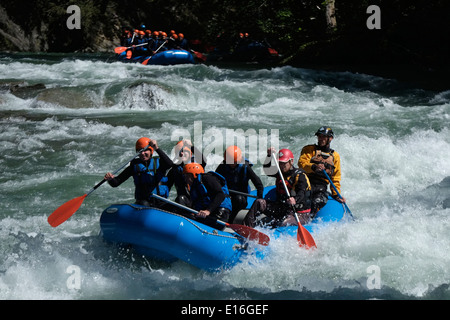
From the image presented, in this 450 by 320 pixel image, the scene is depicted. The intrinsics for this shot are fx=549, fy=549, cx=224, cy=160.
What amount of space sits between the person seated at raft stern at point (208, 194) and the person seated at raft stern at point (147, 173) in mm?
355

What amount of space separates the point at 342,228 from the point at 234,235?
123 cm

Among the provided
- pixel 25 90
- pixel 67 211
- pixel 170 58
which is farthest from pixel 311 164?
pixel 170 58

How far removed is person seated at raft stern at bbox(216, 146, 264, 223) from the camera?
5500 millimetres

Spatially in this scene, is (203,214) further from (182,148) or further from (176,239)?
(182,148)

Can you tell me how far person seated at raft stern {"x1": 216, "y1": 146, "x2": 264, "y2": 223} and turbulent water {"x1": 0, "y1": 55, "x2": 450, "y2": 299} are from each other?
27.9 inches

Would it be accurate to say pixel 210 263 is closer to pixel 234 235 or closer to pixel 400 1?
pixel 234 235

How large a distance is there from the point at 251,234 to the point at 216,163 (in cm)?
372

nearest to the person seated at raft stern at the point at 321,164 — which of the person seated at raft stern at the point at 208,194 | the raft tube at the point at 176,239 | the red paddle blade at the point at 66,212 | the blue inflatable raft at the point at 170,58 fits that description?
the person seated at raft stern at the point at 208,194

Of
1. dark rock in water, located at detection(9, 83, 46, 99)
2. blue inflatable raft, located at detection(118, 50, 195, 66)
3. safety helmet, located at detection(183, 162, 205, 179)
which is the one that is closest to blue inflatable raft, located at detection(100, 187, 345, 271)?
safety helmet, located at detection(183, 162, 205, 179)

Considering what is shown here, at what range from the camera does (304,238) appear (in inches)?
197

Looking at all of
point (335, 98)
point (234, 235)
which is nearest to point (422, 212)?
point (234, 235)

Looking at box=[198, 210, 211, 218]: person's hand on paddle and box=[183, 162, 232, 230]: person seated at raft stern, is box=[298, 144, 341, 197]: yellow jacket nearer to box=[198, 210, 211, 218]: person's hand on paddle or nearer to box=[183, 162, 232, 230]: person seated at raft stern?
box=[183, 162, 232, 230]: person seated at raft stern

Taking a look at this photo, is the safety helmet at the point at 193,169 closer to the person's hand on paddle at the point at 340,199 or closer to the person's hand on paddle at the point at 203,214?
the person's hand on paddle at the point at 203,214
